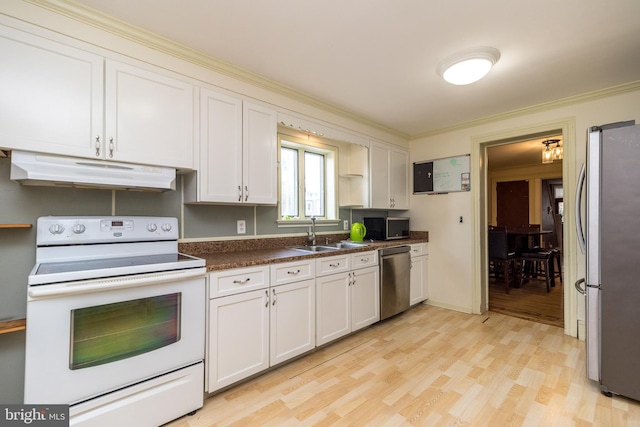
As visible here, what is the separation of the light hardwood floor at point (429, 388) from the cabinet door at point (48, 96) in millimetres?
1713

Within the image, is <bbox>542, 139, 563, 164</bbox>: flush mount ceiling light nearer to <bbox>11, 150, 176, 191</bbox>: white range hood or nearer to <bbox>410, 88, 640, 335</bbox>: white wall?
<bbox>410, 88, 640, 335</bbox>: white wall

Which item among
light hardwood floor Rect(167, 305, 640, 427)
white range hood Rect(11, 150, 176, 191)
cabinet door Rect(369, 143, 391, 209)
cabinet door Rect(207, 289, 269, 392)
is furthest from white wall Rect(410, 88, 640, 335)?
white range hood Rect(11, 150, 176, 191)

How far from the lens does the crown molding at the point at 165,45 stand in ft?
5.24

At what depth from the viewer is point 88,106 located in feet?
5.40

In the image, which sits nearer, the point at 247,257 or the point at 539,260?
the point at 247,257

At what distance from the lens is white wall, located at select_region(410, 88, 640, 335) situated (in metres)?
2.78

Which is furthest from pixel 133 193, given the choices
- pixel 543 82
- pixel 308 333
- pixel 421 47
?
pixel 543 82

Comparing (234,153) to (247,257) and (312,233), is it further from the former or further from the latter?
(312,233)

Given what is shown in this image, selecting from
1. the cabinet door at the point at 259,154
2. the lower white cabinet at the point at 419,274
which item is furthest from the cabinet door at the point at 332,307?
the lower white cabinet at the point at 419,274

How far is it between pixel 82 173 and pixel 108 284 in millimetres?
657

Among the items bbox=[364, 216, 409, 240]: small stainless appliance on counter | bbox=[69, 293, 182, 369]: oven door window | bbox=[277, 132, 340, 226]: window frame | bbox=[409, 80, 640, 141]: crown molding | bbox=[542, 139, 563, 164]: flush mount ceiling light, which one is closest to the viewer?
bbox=[69, 293, 182, 369]: oven door window

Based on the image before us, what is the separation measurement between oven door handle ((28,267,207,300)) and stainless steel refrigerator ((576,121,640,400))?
8.52ft

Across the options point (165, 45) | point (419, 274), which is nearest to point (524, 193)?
point (419, 274)

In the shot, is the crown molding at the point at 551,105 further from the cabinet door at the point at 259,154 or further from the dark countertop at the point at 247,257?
the cabinet door at the point at 259,154
